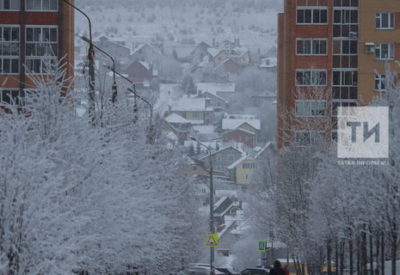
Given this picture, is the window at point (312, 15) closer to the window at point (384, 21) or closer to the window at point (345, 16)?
the window at point (345, 16)

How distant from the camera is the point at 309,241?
41250mm

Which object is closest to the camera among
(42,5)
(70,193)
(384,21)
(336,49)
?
(70,193)

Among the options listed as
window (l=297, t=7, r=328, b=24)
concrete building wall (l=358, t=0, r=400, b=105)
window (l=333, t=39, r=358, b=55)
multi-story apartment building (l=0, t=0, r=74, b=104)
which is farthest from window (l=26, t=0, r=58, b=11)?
concrete building wall (l=358, t=0, r=400, b=105)

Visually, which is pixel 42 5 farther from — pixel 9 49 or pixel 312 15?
pixel 312 15

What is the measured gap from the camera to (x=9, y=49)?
194ft

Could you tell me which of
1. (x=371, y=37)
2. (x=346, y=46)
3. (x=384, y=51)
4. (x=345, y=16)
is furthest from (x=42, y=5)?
(x=384, y=51)

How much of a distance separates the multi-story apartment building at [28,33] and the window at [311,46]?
577 inches

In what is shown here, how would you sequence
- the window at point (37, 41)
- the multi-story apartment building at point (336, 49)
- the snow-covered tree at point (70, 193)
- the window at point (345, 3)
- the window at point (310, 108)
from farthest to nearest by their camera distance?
the window at point (345, 3)
the multi-story apartment building at point (336, 49)
the window at point (310, 108)
the window at point (37, 41)
the snow-covered tree at point (70, 193)

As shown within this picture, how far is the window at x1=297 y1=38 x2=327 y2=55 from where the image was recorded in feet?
216

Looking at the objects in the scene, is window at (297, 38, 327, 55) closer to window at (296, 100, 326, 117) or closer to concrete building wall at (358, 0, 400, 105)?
concrete building wall at (358, 0, 400, 105)

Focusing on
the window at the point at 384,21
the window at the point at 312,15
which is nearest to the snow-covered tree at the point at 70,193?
the window at the point at 312,15

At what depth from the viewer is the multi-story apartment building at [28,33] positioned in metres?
58.5

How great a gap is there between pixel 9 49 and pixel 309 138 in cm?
1765

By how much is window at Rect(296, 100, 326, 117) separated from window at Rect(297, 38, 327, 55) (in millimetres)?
3305
